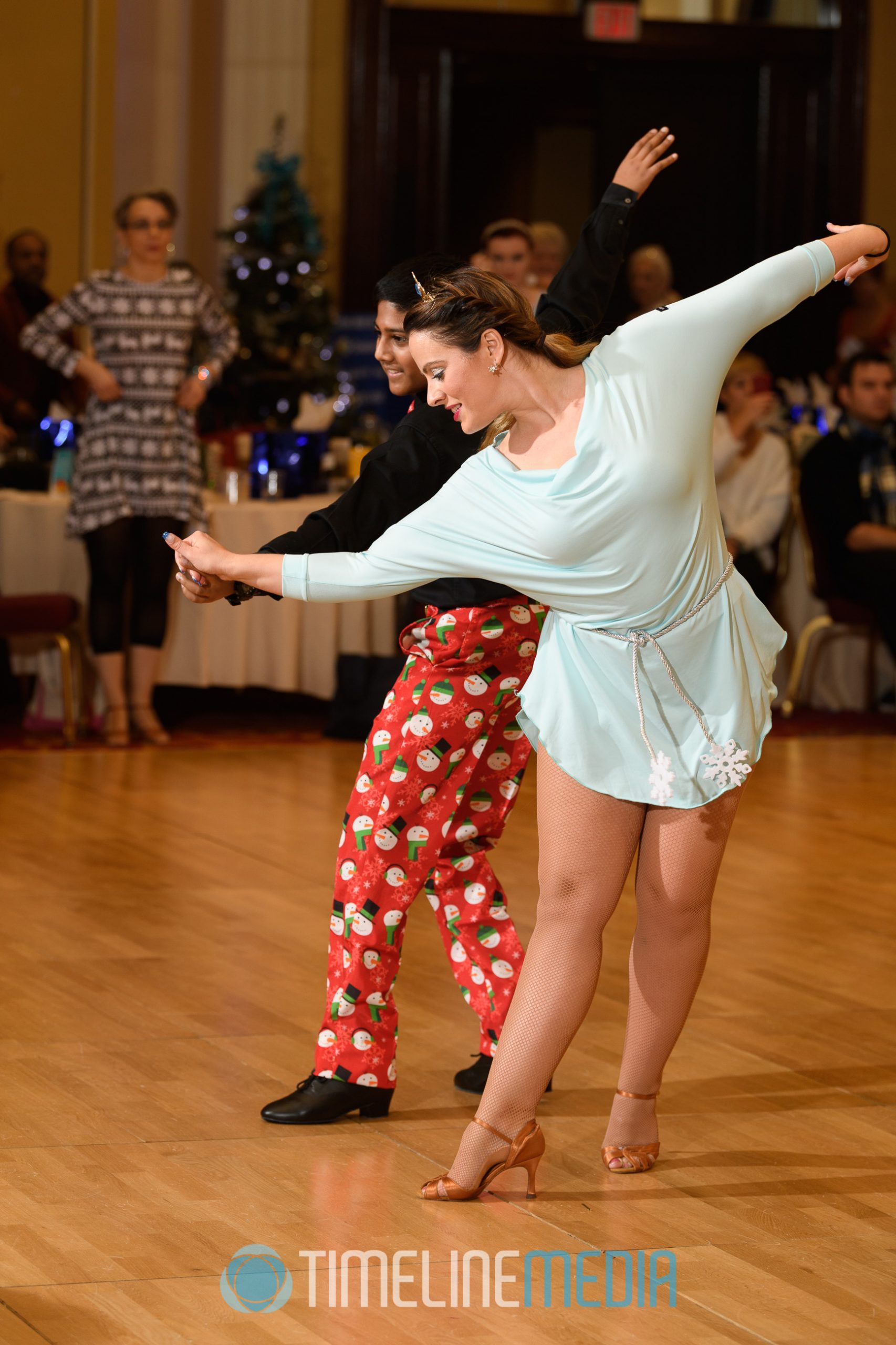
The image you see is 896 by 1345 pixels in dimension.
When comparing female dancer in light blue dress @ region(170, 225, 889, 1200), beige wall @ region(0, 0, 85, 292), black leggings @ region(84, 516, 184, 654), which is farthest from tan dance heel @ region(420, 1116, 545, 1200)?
beige wall @ region(0, 0, 85, 292)

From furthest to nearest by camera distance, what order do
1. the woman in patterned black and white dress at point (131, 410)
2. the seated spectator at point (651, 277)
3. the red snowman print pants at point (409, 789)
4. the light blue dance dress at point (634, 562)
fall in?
the seated spectator at point (651, 277), the woman in patterned black and white dress at point (131, 410), the red snowman print pants at point (409, 789), the light blue dance dress at point (634, 562)

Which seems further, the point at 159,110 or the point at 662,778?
the point at 159,110

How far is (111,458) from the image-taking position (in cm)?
661

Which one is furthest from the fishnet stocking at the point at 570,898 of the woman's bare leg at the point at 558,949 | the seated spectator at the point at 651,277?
the seated spectator at the point at 651,277

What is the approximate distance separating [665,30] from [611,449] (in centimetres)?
999

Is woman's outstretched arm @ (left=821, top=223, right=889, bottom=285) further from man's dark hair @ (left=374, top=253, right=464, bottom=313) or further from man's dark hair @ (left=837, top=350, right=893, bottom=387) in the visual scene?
man's dark hair @ (left=837, top=350, right=893, bottom=387)

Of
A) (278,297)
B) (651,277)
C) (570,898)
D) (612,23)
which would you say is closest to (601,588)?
(570,898)

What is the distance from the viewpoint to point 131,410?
6.60 metres

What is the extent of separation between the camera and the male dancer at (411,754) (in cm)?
296

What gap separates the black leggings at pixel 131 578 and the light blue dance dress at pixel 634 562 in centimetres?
405

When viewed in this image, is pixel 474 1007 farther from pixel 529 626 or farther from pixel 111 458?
pixel 111 458

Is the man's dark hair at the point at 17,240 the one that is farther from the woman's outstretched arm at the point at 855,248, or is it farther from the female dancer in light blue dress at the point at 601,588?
the woman's outstretched arm at the point at 855,248

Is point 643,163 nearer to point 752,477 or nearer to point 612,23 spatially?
point 752,477

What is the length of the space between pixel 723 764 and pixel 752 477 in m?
5.44
